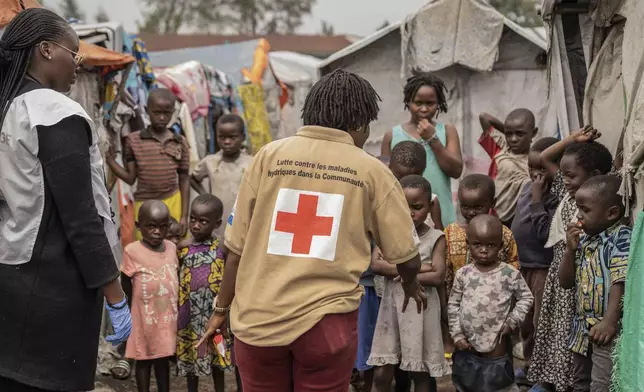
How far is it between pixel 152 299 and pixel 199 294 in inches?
11.6

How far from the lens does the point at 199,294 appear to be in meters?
5.25

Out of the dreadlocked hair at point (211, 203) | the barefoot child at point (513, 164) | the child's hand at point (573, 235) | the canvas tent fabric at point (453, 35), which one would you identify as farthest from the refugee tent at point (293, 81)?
the child's hand at point (573, 235)

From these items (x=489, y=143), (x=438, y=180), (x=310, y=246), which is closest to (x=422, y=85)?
(x=438, y=180)

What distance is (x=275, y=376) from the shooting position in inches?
122

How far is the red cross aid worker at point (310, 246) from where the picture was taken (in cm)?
300

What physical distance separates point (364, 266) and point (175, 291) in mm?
2471

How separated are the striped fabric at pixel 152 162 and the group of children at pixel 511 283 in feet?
6.54

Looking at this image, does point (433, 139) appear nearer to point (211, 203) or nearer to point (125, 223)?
point (211, 203)

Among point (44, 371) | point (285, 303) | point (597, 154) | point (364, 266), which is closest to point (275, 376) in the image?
point (285, 303)

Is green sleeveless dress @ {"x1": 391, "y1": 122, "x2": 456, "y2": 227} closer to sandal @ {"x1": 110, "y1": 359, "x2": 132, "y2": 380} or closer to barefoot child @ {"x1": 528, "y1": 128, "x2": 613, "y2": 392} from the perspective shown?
barefoot child @ {"x1": 528, "y1": 128, "x2": 613, "y2": 392}

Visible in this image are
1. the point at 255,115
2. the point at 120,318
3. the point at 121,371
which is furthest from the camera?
the point at 255,115

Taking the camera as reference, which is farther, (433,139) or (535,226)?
(433,139)

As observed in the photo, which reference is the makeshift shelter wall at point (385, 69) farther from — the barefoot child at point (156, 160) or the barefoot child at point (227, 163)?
the barefoot child at point (156, 160)

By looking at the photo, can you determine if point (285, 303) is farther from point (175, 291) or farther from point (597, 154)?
point (175, 291)
